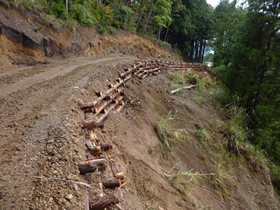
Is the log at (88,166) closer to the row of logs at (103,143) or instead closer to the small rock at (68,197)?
the row of logs at (103,143)

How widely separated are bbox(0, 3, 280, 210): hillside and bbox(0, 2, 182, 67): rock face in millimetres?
40

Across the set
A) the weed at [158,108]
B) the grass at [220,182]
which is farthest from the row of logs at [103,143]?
the grass at [220,182]

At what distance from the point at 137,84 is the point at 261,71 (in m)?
5.19

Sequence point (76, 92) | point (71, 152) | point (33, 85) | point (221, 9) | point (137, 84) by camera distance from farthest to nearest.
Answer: point (221, 9), point (137, 84), point (33, 85), point (76, 92), point (71, 152)

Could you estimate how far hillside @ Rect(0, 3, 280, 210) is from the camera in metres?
2.04

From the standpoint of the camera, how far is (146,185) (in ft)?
9.53

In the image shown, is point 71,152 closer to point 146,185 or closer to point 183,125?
point 146,185

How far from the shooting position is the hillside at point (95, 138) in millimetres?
2035

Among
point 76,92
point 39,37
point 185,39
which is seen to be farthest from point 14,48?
point 185,39

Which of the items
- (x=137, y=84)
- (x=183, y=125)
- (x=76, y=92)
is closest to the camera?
(x=76, y=92)

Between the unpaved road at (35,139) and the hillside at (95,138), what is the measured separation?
0.04 ft

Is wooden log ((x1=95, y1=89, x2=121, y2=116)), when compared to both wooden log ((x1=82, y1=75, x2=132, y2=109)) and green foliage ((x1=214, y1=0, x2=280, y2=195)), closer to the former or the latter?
wooden log ((x1=82, y1=75, x2=132, y2=109))

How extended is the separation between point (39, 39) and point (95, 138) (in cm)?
666

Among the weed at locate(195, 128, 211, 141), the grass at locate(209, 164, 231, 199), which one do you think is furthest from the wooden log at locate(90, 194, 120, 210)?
the weed at locate(195, 128, 211, 141)
